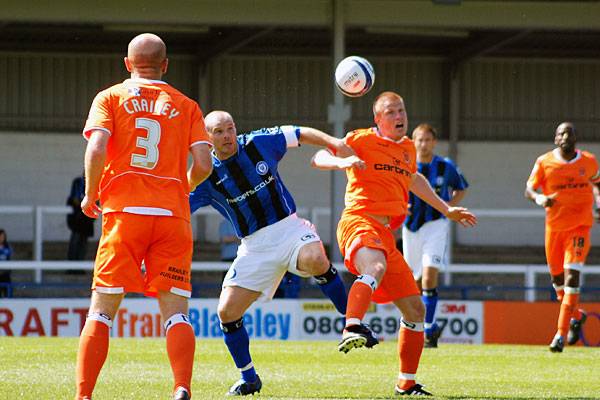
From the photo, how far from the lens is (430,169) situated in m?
14.7

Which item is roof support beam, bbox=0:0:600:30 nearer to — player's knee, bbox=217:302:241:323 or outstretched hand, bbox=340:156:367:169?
player's knee, bbox=217:302:241:323

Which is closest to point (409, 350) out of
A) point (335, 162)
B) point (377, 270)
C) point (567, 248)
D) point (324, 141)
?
point (377, 270)

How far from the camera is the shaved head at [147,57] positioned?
709 centimetres

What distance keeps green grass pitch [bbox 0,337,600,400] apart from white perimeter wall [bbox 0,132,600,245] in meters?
14.3

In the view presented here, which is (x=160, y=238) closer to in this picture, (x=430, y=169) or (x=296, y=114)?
(x=430, y=169)

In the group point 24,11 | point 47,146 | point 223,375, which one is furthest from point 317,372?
point 47,146

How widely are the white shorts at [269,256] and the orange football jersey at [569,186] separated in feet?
20.9

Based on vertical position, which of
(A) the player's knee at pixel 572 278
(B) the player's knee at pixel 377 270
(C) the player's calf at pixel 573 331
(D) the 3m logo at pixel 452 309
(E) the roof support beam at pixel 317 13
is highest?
(E) the roof support beam at pixel 317 13

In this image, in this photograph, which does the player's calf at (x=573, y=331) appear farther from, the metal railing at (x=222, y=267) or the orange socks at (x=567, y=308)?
the metal railing at (x=222, y=267)

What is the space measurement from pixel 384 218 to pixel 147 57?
2617mm

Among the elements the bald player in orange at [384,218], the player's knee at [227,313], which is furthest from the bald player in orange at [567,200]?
the player's knee at [227,313]

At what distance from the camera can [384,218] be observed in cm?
905

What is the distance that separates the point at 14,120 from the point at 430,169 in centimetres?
1691

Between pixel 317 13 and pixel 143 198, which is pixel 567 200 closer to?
pixel 143 198
